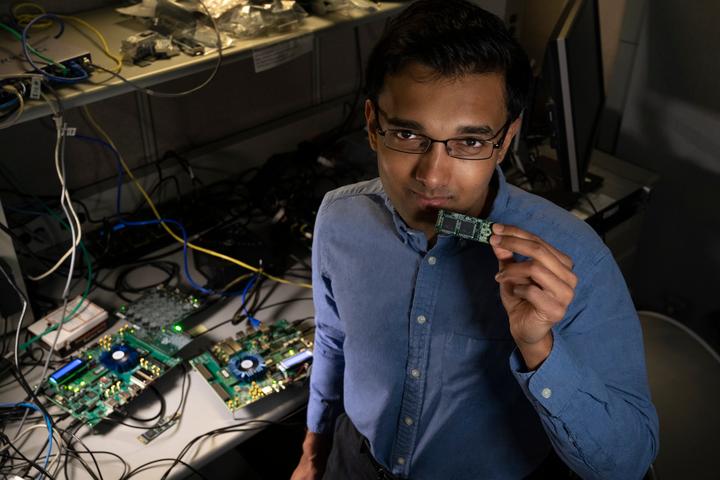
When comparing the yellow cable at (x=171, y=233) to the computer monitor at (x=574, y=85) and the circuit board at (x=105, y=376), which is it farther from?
the computer monitor at (x=574, y=85)

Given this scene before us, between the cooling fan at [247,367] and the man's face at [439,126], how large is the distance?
597 mm

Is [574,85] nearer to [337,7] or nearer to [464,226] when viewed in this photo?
[337,7]

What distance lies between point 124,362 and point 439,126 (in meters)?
0.93

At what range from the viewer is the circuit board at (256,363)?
154 cm

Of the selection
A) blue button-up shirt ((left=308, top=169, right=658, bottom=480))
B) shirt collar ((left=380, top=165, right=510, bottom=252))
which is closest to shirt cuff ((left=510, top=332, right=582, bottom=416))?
blue button-up shirt ((left=308, top=169, right=658, bottom=480))

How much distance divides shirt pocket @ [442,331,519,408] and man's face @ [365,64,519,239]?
0.81 ft

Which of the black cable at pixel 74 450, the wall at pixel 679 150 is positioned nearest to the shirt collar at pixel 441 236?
the black cable at pixel 74 450

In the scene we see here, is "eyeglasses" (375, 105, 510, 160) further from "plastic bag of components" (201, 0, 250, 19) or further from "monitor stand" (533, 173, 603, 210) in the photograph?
"monitor stand" (533, 173, 603, 210)

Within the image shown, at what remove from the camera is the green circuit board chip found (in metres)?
1.07

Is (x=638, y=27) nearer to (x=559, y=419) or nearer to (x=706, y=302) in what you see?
(x=706, y=302)

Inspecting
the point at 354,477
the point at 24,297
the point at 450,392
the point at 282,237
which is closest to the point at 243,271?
the point at 282,237

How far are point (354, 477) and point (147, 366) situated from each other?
21.2 inches

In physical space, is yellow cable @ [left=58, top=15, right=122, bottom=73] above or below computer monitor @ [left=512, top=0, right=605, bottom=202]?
above

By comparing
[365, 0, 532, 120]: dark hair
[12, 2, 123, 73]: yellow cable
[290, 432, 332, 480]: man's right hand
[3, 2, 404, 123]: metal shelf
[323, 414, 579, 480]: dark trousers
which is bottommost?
[290, 432, 332, 480]: man's right hand
